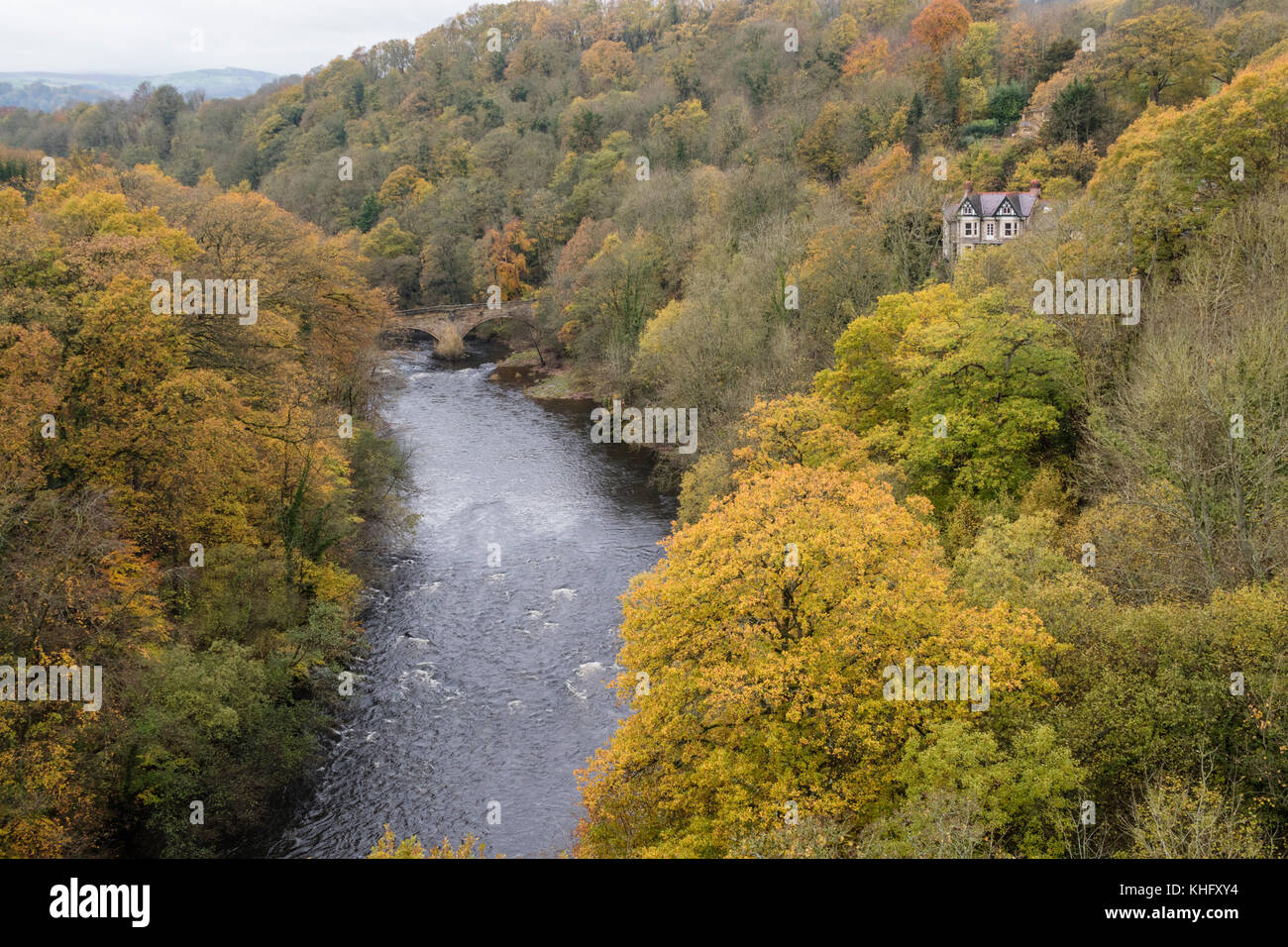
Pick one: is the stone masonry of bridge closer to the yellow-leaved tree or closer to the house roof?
the house roof

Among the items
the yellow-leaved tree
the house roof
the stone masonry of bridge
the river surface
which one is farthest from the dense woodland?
the stone masonry of bridge

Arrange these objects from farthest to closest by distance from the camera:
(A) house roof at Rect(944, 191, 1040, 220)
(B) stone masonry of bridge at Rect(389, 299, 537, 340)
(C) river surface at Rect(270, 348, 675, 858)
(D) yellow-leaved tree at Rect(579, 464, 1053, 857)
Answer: (B) stone masonry of bridge at Rect(389, 299, 537, 340)
(A) house roof at Rect(944, 191, 1040, 220)
(C) river surface at Rect(270, 348, 675, 858)
(D) yellow-leaved tree at Rect(579, 464, 1053, 857)

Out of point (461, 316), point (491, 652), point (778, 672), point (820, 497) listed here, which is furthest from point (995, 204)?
point (778, 672)

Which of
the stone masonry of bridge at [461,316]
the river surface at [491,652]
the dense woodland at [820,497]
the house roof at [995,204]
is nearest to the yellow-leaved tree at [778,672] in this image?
the dense woodland at [820,497]

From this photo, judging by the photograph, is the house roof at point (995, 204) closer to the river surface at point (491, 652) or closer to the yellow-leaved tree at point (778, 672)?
the river surface at point (491, 652)

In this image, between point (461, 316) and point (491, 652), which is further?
point (461, 316)

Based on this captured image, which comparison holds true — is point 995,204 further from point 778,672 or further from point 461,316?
point 778,672

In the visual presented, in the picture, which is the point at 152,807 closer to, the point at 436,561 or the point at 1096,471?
the point at 436,561
